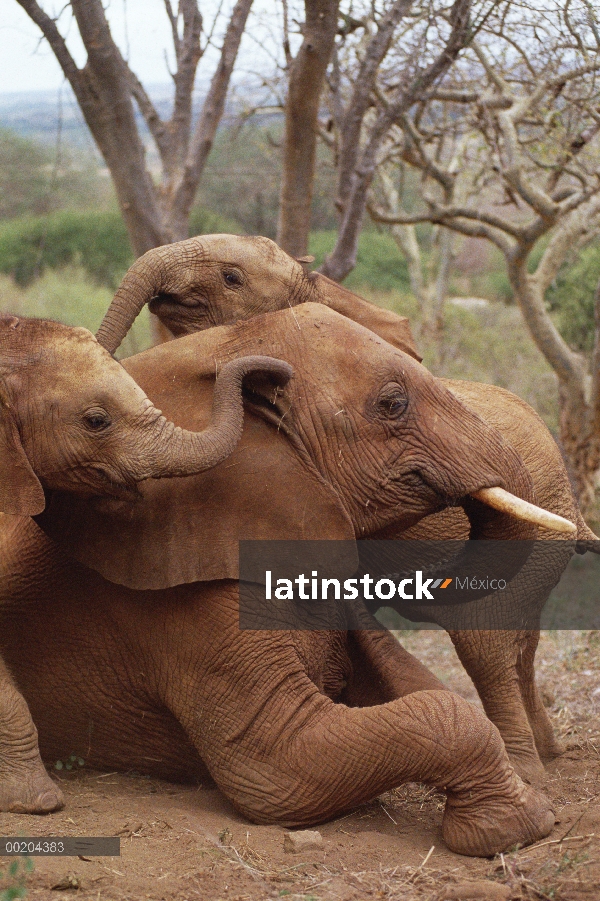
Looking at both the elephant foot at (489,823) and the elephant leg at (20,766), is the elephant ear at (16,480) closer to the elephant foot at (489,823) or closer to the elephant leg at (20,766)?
the elephant leg at (20,766)

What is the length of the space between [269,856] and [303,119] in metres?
5.48

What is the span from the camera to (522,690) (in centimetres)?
562

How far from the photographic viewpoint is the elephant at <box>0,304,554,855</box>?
399cm

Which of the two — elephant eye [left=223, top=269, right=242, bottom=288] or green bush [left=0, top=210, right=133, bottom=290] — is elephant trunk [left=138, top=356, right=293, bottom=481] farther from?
green bush [left=0, top=210, right=133, bottom=290]

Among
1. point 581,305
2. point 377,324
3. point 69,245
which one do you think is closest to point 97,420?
point 377,324

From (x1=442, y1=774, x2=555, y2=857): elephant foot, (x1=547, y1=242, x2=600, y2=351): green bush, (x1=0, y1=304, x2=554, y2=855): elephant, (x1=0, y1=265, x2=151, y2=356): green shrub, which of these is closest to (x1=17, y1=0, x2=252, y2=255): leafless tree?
(x1=0, y1=304, x2=554, y2=855): elephant

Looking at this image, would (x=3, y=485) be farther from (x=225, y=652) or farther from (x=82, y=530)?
(x=225, y=652)

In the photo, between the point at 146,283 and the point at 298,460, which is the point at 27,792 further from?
the point at 146,283

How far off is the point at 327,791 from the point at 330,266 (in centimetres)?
491

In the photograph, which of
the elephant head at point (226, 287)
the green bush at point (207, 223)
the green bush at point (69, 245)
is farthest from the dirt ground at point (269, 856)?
the green bush at point (207, 223)

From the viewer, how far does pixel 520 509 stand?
4.21 meters

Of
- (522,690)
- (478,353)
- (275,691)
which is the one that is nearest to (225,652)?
(275,691)

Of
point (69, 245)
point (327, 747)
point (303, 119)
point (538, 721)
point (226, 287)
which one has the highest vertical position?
point (303, 119)

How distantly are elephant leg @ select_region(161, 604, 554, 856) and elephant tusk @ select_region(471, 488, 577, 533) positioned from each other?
2.30 ft
